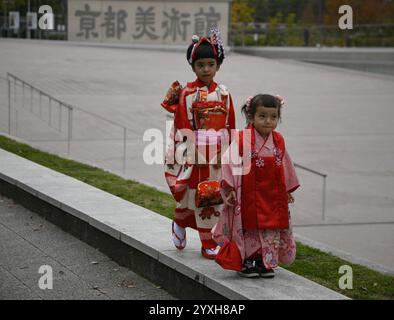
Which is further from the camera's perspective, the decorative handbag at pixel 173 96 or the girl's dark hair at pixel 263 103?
the decorative handbag at pixel 173 96

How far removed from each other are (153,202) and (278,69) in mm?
23002

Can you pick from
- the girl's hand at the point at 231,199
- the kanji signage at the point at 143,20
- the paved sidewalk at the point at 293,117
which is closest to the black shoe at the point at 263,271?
the girl's hand at the point at 231,199

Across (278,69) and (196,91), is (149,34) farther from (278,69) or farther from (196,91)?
(196,91)

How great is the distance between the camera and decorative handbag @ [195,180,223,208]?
5.86 metres

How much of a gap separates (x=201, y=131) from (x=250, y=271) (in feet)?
3.81

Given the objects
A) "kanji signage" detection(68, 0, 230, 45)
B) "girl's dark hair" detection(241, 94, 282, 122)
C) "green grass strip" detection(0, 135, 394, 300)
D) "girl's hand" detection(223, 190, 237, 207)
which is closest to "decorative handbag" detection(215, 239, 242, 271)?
"girl's hand" detection(223, 190, 237, 207)

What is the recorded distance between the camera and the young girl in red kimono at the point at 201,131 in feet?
19.5

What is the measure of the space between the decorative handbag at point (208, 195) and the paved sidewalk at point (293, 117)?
133 inches

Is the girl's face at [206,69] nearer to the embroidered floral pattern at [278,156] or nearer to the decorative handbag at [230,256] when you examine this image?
the embroidered floral pattern at [278,156]

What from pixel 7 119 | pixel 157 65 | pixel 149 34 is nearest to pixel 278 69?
pixel 157 65

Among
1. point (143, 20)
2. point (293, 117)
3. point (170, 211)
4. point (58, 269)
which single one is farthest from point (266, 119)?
point (143, 20)

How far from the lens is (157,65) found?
3128cm

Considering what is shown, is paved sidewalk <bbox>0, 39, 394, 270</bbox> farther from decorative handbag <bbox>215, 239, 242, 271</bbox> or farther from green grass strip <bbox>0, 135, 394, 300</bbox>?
decorative handbag <bbox>215, 239, 242, 271</bbox>

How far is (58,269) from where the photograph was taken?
21.2 feet
